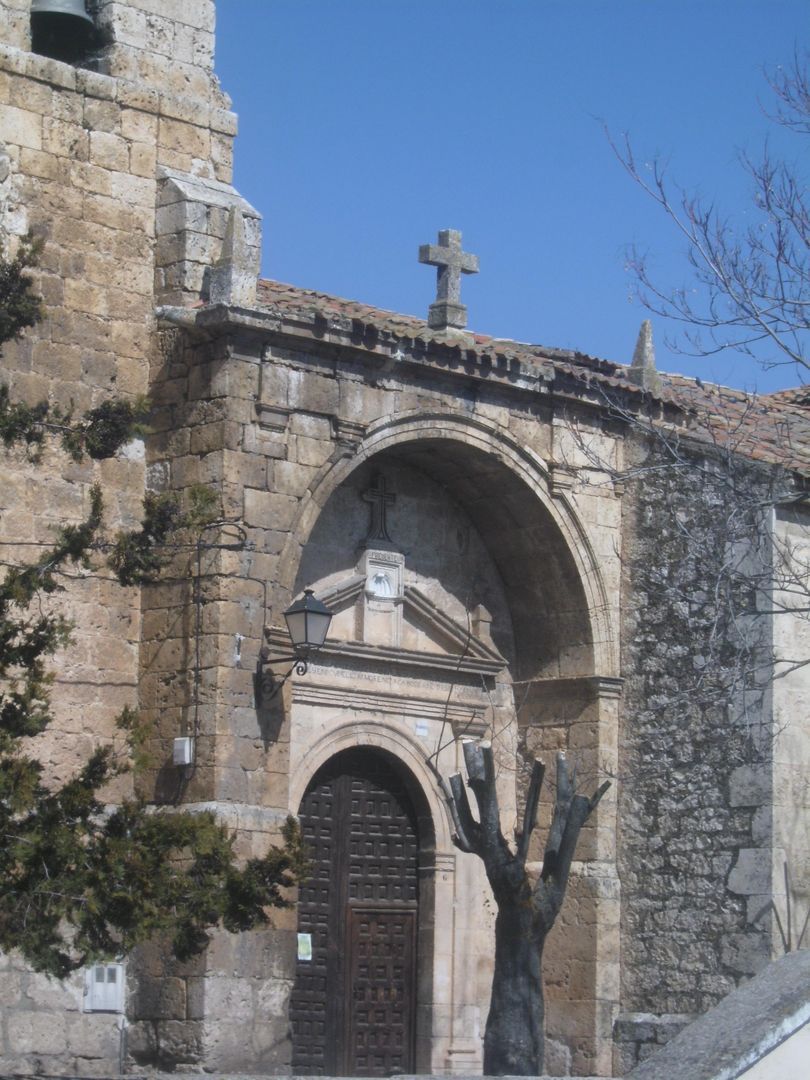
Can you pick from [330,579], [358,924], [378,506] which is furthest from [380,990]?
[378,506]

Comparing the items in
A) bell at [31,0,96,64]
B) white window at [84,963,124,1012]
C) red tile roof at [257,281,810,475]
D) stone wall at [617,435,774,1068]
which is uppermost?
bell at [31,0,96,64]

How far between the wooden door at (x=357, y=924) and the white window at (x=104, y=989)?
1.61m

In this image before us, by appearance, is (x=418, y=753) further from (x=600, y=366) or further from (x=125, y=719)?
(x=125, y=719)

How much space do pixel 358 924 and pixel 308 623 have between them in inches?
109

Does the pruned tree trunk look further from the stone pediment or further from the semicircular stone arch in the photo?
the semicircular stone arch

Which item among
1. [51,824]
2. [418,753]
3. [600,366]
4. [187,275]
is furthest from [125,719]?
[600,366]

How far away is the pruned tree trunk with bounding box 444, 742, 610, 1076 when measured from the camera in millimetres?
11906

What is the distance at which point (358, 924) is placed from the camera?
14.7 m

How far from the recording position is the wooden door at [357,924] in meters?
14.4

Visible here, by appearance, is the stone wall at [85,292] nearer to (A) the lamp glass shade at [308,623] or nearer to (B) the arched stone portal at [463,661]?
(A) the lamp glass shade at [308,623]

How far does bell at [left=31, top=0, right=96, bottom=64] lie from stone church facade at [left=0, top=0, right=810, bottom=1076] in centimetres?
15

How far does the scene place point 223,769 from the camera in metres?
12.9

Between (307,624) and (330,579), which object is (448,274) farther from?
(307,624)

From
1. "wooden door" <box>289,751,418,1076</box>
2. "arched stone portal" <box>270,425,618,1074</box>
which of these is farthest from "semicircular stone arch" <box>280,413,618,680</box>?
"wooden door" <box>289,751,418,1076</box>
